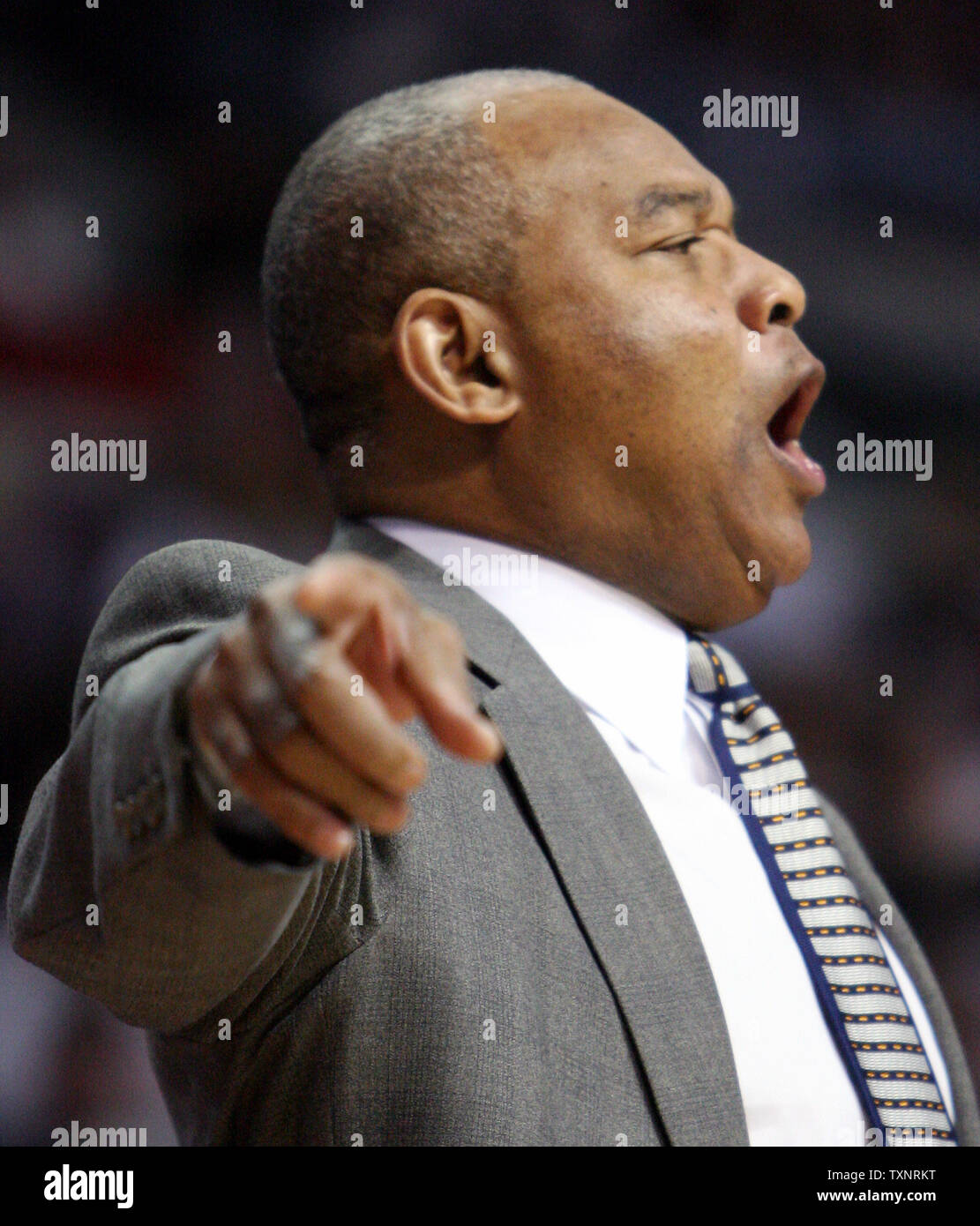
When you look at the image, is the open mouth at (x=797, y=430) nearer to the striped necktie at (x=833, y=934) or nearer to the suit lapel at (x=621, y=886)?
the striped necktie at (x=833, y=934)

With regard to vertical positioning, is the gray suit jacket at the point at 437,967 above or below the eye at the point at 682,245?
below

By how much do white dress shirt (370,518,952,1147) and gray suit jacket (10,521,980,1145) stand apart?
64mm

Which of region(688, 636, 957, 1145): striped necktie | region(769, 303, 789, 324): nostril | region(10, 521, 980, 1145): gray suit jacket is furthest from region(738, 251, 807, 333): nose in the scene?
region(10, 521, 980, 1145): gray suit jacket

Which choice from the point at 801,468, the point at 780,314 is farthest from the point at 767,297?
the point at 801,468

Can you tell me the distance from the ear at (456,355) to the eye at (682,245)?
0.48 ft

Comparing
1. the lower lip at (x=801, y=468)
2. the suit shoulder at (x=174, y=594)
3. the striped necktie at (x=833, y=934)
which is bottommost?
the striped necktie at (x=833, y=934)

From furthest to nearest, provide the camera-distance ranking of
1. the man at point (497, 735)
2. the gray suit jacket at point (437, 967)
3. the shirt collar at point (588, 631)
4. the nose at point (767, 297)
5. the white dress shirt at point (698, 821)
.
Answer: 1. the nose at point (767, 297)
2. the shirt collar at point (588, 631)
3. the white dress shirt at point (698, 821)
4. the gray suit jacket at point (437, 967)
5. the man at point (497, 735)

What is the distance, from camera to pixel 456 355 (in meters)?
1.08

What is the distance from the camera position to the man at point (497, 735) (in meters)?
0.57

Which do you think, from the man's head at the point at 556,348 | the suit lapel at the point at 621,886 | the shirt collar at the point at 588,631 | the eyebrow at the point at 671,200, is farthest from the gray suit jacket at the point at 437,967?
the eyebrow at the point at 671,200

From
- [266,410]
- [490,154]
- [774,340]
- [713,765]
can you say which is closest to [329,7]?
[266,410]

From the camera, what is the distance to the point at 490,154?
3.60 feet

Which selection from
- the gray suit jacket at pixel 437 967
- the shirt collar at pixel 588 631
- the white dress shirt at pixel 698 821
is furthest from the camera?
the shirt collar at pixel 588 631

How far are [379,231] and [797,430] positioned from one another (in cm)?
37
